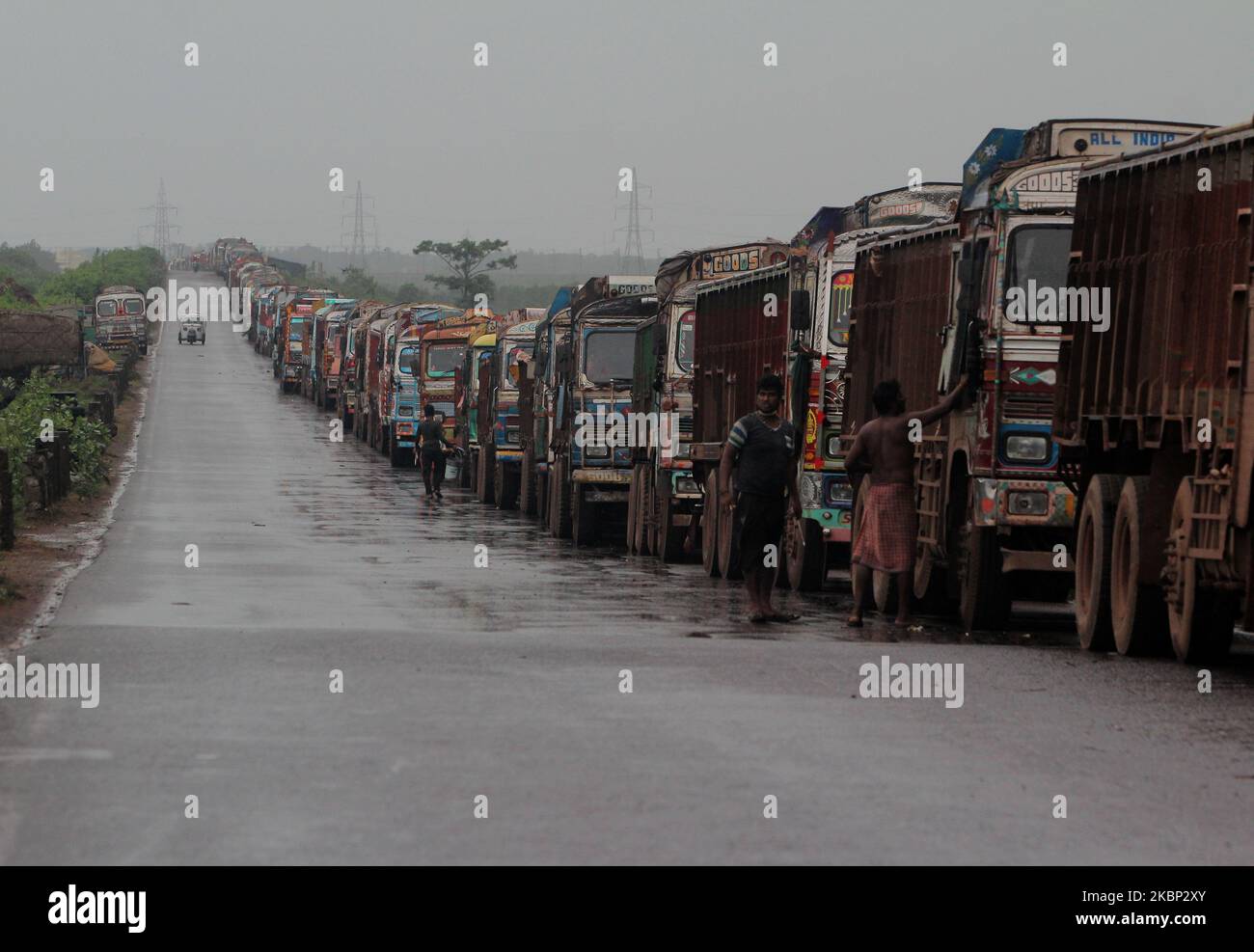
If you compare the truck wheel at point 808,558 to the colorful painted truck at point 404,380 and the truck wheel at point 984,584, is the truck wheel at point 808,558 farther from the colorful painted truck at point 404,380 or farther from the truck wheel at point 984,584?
the colorful painted truck at point 404,380

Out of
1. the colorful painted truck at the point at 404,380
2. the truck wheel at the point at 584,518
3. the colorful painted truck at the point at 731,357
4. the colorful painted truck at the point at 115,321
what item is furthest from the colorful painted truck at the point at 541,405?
the colorful painted truck at the point at 115,321

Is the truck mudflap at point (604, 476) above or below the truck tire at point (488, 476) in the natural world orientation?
above

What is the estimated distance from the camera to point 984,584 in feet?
56.2

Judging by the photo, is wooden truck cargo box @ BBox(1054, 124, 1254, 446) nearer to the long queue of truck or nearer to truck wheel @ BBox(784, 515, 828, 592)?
the long queue of truck

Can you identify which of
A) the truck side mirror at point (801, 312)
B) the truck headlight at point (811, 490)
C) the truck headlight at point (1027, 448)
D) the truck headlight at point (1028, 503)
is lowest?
the truck headlight at point (811, 490)

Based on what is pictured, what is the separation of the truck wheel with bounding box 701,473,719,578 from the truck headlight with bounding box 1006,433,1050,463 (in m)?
7.64

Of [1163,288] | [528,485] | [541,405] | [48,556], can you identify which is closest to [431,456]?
[528,485]

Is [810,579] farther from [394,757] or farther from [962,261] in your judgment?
[394,757]

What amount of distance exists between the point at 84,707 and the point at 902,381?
32.0ft

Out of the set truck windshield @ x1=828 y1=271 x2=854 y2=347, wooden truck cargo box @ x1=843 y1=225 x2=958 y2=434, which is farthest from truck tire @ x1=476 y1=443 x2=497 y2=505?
wooden truck cargo box @ x1=843 y1=225 x2=958 y2=434

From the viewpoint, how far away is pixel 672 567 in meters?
25.8

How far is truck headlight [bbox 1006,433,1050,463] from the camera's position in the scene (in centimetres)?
1664

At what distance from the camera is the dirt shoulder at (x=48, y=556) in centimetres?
1669

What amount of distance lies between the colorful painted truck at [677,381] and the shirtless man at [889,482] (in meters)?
9.44
